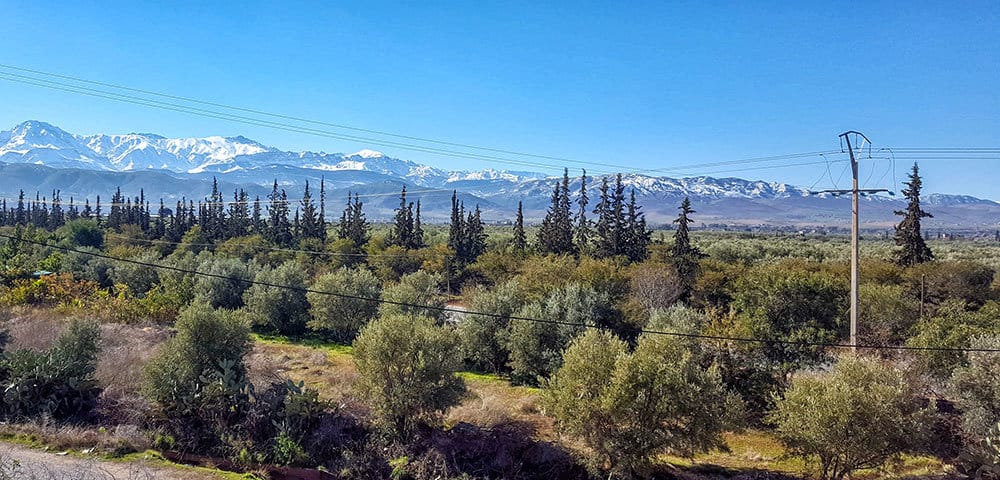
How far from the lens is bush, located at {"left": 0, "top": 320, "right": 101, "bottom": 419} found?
18875mm

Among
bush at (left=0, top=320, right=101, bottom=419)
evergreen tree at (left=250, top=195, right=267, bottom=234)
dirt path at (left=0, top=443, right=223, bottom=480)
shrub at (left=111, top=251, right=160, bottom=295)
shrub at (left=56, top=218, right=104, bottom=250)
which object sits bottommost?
dirt path at (left=0, top=443, right=223, bottom=480)

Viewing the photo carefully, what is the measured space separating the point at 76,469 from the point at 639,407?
1466cm

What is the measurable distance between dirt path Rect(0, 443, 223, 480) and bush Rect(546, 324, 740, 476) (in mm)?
10063

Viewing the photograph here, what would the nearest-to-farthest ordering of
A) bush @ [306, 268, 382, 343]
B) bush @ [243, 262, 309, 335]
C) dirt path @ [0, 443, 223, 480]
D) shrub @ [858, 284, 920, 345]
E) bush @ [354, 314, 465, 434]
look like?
dirt path @ [0, 443, 223, 480] → bush @ [354, 314, 465, 434] → shrub @ [858, 284, 920, 345] → bush @ [306, 268, 382, 343] → bush @ [243, 262, 309, 335]

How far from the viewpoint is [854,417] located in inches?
628

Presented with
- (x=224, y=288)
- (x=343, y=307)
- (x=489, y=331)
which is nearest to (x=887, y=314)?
(x=489, y=331)

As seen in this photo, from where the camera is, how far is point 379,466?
1842 centimetres

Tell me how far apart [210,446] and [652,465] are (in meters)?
14.0

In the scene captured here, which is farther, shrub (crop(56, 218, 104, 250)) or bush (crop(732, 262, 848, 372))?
shrub (crop(56, 218, 104, 250))

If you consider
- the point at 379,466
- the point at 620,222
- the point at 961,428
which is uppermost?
the point at 620,222

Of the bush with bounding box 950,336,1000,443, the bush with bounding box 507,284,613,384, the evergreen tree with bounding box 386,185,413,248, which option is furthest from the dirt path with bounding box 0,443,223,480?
the evergreen tree with bounding box 386,185,413,248

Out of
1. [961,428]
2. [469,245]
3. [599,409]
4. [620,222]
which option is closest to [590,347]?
[599,409]

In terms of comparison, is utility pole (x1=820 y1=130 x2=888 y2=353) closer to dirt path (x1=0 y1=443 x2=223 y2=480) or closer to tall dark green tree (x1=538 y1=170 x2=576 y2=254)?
dirt path (x1=0 y1=443 x2=223 y2=480)

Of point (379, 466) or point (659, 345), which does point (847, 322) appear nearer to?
point (659, 345)
